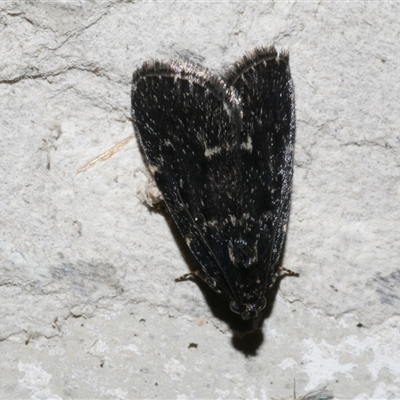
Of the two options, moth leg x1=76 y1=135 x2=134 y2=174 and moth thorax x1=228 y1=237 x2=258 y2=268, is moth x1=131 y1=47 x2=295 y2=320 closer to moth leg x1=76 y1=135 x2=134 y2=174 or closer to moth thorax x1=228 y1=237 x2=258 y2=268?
moth thorax x1=228 y1=237 x2=258 y2=268

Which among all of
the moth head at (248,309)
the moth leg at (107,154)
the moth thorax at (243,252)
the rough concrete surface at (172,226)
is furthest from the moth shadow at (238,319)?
the moth leg at (107,154)

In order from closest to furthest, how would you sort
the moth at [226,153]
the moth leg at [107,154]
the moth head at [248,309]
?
the moth at [226,153], the moth head at [248,309], the moth leg at [107,154]

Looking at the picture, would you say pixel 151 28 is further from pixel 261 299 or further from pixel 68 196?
pixel 261 299

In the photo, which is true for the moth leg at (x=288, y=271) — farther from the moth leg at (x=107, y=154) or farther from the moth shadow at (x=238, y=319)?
the moth leg at (x=107, y=154)

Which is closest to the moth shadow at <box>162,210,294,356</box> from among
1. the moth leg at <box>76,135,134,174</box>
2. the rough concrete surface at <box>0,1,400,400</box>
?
the rough concrete surface at <box>0,1,400,400</box>

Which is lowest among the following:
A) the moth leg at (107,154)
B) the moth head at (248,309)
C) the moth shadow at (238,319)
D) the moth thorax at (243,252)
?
the moth shadow at (238,319)

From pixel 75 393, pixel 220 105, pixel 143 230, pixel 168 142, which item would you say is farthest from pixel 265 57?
pixel 75 393

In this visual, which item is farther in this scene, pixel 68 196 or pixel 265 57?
pixel 68 196
